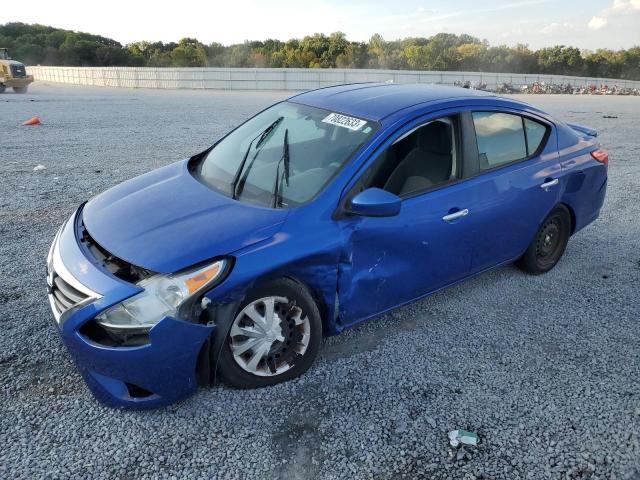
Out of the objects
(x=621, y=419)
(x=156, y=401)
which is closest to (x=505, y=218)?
(x=621, y=419)

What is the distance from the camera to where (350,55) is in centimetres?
6481

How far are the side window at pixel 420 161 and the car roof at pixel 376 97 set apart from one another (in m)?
0.21

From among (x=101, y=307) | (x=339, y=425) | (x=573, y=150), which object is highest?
(x=573, y=150)

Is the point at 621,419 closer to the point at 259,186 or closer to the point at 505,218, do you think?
the point at 505,218

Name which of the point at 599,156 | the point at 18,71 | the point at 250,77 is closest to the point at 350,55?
the point at 250,77

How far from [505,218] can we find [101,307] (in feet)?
9.49

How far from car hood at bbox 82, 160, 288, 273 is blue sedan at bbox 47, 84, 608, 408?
0.01 m

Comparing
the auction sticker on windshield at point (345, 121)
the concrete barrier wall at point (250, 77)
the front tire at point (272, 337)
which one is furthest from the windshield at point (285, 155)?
the concrete barrier wall at point (250, 77)

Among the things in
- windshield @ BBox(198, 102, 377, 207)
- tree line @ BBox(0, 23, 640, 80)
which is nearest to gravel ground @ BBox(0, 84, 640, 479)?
windshield @ BBox(198, 102, 377, 207)

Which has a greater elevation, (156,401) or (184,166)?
(184,166)

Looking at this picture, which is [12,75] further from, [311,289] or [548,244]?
[311,289]

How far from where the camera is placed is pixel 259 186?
11.1ft

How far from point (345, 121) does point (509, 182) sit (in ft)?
4.43

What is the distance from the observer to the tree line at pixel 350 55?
64.2 meters
